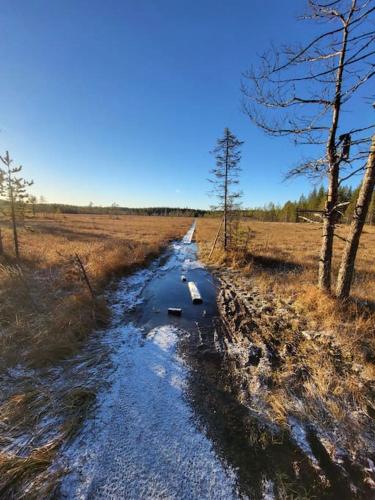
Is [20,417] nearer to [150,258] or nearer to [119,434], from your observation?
[119,434]

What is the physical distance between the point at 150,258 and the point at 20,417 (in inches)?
483

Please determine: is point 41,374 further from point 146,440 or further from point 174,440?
point 174,440

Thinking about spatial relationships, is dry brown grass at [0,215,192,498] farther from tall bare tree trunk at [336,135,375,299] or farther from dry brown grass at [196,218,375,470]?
tall bare tree trunk at [336,135,375,299]

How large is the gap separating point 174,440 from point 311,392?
8.22ft

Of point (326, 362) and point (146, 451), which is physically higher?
point (326, 362)

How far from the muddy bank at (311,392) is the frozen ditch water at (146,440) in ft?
3.61

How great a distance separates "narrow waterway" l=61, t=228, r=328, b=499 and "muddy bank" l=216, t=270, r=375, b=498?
248 mm

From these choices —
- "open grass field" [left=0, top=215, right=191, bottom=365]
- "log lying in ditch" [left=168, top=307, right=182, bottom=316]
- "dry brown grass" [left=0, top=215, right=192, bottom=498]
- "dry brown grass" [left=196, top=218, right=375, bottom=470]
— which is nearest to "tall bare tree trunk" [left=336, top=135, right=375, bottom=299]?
"dry brown grass" [left=196, top=218, right=375, bottom=470]

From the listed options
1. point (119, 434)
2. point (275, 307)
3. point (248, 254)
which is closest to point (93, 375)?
point (119, 434)

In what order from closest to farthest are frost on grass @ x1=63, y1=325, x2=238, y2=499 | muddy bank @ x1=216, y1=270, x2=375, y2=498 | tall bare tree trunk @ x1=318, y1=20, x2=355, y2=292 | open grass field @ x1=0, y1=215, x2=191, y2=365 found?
1. frost on grass @ x1=63, y1=325, x2=238, y2=499
2. muddy bank @ x1=216, y1=270, x2=375, y2=498
3. open grass field @ x1=0, y1=215, x2=191, y2=365
4. tall bare tree trunk @ x1=318, y1=20, x2=355, y2=292

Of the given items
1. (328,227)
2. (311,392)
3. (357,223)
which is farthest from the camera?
(328,227)

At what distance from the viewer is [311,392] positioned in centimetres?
397

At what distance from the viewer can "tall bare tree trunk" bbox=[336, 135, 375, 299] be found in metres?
5.30

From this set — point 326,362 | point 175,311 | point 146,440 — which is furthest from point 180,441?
point 175,311
